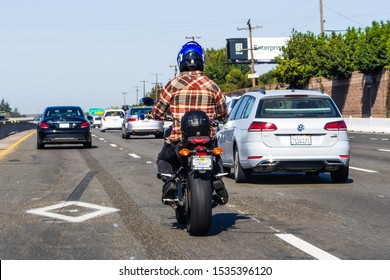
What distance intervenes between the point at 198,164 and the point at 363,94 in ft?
183

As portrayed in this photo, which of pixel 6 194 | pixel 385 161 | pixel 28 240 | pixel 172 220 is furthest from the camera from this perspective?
pixel 385 161

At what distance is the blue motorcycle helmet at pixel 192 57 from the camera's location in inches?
349

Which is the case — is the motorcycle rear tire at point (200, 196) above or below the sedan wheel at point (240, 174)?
above

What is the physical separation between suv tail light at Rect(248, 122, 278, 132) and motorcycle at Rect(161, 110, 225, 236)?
236 inches

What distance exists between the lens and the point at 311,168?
14422 millimetres

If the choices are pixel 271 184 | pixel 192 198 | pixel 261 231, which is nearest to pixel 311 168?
pixel 271 184

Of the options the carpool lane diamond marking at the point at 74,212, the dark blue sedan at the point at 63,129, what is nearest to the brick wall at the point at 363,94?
the dark blue sedan at the point at 63,129

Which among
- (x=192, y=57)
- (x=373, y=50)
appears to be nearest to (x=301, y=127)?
(x=192, y=57)

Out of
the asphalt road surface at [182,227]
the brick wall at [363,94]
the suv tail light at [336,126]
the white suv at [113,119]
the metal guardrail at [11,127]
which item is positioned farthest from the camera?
the brick wall at [363,94]

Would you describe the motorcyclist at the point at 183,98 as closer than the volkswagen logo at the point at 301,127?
Yes

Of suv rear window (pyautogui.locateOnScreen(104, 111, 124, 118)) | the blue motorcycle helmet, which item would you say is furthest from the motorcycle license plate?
suv rear window (pyautogui.locateOnScreen(104, 111, 124, 118))

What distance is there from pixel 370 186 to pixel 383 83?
149ft

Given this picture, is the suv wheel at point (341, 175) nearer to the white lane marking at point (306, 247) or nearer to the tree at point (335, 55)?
the white lane marking at point (306, 247)
